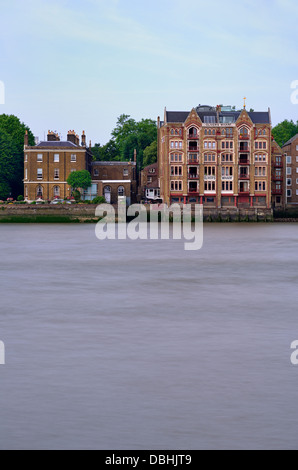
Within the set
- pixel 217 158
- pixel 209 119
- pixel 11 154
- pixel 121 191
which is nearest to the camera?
pixel 217 158

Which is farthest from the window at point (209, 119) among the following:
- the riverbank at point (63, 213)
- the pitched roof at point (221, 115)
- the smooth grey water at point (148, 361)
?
the smooth grey water at point (148, 361)

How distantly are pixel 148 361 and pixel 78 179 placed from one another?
9406 cm

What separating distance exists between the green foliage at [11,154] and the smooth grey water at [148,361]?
77.0 m

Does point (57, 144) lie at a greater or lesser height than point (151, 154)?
greater

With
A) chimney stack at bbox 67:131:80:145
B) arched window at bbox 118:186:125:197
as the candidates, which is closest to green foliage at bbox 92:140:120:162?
chimney stack at bbox 67:131:80:145

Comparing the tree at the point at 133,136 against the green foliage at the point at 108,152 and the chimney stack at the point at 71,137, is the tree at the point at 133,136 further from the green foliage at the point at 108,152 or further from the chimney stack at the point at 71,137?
the chimney stack at the point at 71,137

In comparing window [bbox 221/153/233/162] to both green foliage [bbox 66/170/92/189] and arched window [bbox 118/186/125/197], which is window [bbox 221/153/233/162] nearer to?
arched window [bbox 118/186/125/197]

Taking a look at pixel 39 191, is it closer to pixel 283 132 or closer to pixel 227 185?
pixel 227 185

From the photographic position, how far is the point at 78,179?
11044cm

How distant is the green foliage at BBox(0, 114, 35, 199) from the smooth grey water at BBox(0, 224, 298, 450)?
77.0 m

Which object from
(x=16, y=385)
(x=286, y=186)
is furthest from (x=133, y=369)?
(x=286, y=186)

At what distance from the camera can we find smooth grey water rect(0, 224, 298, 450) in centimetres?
1255

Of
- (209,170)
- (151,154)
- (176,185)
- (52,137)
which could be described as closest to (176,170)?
(176,185)
